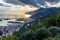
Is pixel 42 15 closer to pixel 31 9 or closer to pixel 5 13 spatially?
pixel 31 9

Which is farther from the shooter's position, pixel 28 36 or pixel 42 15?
pixel 42 15

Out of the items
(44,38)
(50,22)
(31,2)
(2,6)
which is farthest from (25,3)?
(44,38)

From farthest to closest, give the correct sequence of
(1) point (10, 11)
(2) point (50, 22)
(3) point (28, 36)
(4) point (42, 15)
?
(4) point (42, 15), (1) point (10, 11), (2) point (50, 22), (3) point (28, 36)

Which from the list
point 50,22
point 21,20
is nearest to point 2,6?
point 21,20

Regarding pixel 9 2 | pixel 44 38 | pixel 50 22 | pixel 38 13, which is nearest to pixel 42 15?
pixel 38 13

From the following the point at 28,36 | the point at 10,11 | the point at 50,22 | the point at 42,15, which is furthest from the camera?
the point at 42,15

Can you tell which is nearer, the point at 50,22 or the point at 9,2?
the point at 50,22

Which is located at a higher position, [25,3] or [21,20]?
[25,3]

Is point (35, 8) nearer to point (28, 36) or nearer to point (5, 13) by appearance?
point (5, 13)

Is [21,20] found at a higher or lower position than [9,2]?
lower
